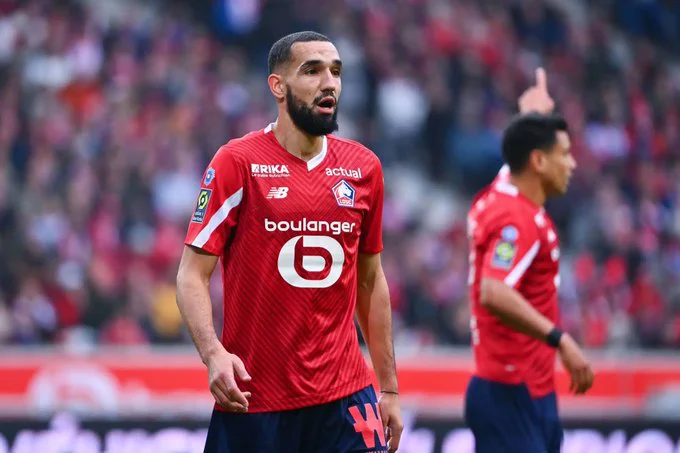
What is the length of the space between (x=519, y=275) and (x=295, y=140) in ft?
5.17

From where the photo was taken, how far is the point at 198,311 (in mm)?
5426

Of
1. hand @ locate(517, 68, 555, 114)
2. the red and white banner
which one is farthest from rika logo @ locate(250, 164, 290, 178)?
the red and white banner

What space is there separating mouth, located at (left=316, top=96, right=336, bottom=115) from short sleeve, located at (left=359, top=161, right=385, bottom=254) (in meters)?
0.37

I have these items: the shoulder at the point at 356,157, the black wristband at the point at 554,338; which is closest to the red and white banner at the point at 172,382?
the black wristband at the point at 554,338

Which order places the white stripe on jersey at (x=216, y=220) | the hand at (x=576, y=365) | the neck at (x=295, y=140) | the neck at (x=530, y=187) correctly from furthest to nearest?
1. the neck at (x=530, y=187)
2. the hand at (x=576, y=365)
3. the neck at (x=295, y=140)
4. the white stripe on jersey at (x=216, y=220)

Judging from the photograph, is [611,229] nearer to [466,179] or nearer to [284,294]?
[466,179]

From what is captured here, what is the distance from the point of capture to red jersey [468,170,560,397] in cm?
684

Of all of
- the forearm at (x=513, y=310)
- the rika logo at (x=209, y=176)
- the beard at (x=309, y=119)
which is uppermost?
the beard at (x=309, y=119)

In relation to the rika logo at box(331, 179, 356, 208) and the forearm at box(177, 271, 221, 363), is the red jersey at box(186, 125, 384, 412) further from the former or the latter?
the forearm at box(177, 271, 221, 363)

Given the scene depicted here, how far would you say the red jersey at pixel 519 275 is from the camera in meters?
6.84

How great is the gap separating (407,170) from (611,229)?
264 cm

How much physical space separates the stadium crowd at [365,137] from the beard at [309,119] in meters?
8.47

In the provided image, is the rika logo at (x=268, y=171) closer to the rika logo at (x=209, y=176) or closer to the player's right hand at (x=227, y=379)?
the rika logo at (x=209, y=176)

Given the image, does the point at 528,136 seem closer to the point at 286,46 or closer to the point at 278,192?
the point at 286,46
